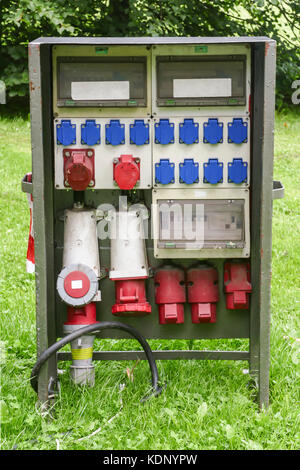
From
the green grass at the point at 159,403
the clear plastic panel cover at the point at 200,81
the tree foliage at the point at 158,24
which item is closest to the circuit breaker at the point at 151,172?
the clear plastic panel cover at the point at 200,81

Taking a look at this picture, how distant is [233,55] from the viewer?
107 inches

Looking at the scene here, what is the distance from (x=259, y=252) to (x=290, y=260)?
2.12 m

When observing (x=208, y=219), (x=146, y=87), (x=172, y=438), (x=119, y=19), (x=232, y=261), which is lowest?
(x=172, y=438)

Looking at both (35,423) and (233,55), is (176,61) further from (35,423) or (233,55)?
(35,423)

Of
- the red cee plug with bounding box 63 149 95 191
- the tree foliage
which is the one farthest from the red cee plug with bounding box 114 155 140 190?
the tree foliage

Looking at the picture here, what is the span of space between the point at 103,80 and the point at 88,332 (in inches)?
42.7

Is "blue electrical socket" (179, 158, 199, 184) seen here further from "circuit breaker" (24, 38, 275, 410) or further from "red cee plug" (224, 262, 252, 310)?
"red cee plug" (224, 262, 252, 310)

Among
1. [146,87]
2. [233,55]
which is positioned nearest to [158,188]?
[146,87]

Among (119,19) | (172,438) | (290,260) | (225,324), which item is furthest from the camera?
(119,19)

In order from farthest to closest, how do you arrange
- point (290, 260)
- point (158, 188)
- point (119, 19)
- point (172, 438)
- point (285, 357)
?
point (119, 19)
point (290, 260)
point (285, 357)
point (158, 188)
point (172, 438)

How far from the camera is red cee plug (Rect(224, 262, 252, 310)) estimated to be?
294cm

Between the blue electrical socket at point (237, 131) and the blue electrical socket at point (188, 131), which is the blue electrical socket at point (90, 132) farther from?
→ the blue electrical socket at point (237, 131)

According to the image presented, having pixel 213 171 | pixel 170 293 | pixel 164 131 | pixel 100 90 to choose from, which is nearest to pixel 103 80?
pixel 100 90

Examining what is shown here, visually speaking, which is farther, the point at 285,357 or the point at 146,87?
the point at 285,357
